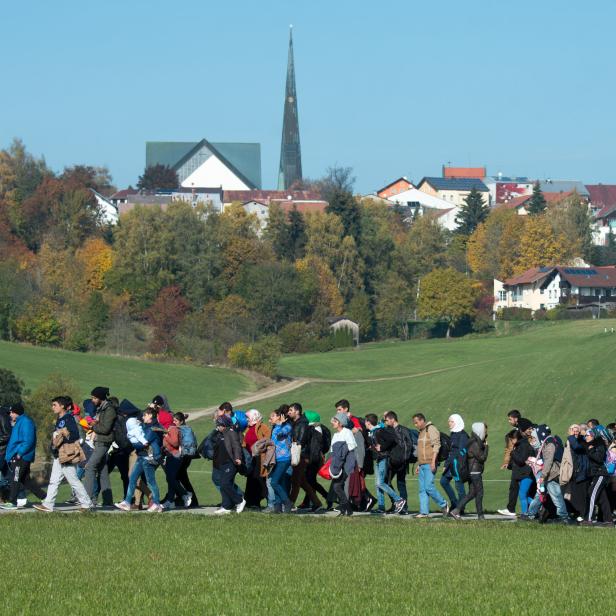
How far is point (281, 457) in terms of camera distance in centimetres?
2288

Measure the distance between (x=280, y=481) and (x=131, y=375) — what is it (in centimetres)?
7111

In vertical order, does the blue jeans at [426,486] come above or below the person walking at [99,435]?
below

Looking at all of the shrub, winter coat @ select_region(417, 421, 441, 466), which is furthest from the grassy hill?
winter coat @ select_region(417, 421, 441, 466)

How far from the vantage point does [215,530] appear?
20047 mm

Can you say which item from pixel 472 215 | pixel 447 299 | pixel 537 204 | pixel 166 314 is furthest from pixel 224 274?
pixel 537 204

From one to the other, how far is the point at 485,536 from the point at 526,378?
60.9m

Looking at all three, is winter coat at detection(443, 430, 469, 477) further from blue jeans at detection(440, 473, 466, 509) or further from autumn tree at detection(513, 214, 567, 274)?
autumn tree at detection(513, 214, 567, 274)

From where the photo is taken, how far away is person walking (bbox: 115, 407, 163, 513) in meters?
22.7

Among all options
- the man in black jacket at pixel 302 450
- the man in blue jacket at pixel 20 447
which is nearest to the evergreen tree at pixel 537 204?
the man in black jacket at pixel 302 450

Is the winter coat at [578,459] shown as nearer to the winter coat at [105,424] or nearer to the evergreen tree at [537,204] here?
the winter coat at [105,424]

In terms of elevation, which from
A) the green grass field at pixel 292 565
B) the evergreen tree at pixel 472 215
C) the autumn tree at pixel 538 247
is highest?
the evergreen tree at pixel 472 215

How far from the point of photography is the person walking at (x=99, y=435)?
2234cm

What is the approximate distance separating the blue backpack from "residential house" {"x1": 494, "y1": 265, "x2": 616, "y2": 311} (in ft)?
386

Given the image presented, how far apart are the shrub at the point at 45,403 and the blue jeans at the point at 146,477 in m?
39.0
